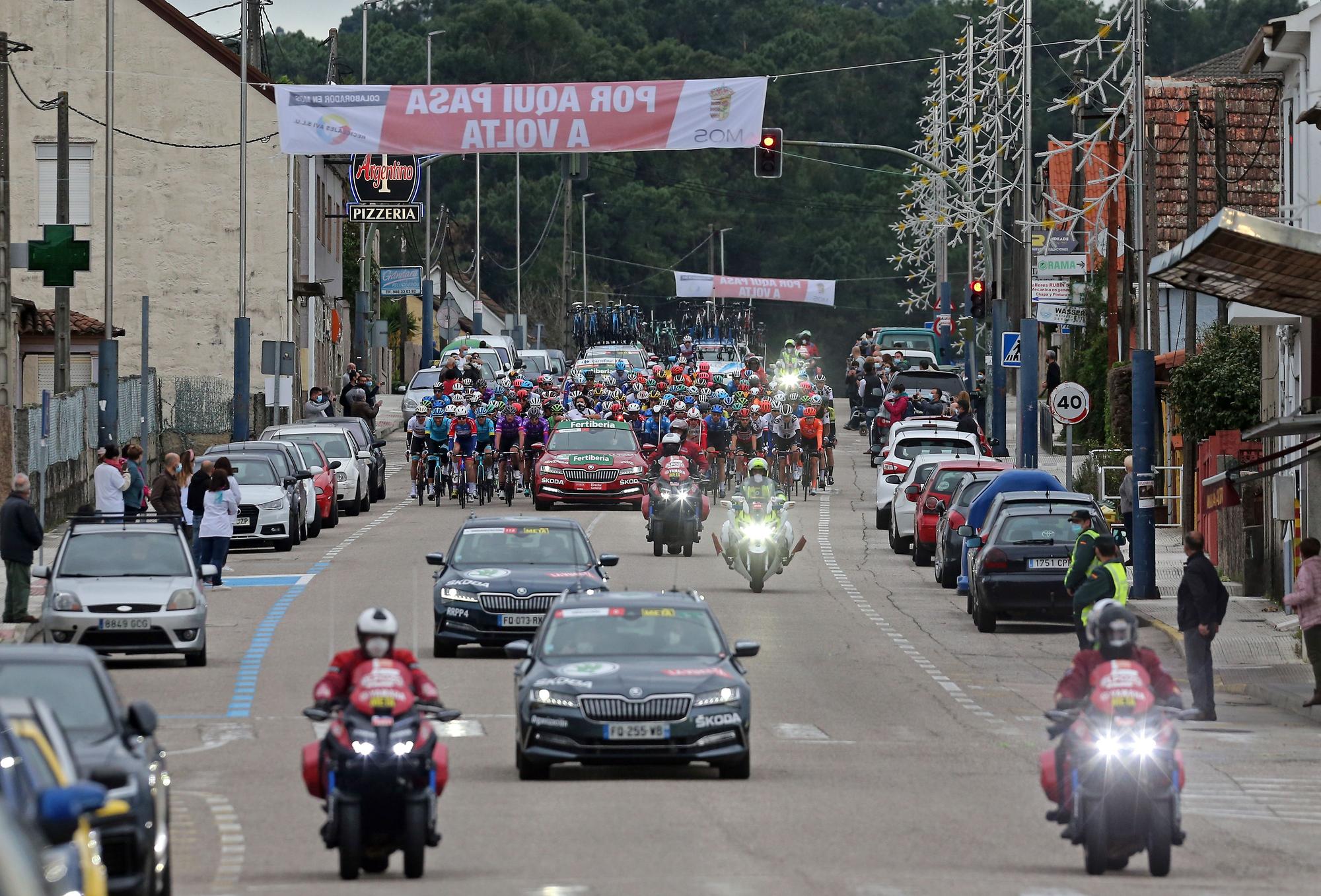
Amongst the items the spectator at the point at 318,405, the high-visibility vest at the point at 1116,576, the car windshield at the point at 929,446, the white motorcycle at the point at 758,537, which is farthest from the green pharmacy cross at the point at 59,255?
the high-visibility vest at the point at 1116,576

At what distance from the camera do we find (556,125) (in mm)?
39906

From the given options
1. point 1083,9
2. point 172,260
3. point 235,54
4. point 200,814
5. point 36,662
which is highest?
point 1083,9

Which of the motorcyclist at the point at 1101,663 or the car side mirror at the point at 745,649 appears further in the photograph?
the car side mirror at the point at 745,649

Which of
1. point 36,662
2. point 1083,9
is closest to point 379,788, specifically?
point 36,662

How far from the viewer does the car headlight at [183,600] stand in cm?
2275

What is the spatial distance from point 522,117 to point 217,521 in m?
12.9

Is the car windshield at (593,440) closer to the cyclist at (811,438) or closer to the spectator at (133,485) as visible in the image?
the cyclist at (811,438)

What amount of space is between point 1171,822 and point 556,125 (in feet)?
94.7

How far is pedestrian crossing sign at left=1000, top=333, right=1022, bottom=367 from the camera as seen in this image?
44.1m

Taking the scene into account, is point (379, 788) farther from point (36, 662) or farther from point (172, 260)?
point (172, 260)

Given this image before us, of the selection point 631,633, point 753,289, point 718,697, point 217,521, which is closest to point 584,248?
point 753,289

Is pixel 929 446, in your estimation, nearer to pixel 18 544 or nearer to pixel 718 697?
pixel 18 544

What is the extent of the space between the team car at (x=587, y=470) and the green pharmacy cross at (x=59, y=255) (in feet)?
28.4

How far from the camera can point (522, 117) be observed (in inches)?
1578
